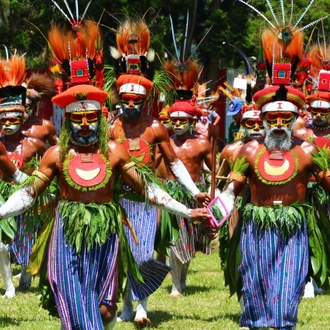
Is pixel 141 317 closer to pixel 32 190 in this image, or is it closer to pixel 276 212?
pixel 276 212

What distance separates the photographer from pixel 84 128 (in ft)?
22.7

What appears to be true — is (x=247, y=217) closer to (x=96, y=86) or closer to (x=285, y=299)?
(x=285, y=299)

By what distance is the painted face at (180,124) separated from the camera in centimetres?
1086

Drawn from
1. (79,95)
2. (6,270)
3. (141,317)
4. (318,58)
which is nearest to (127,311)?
(141,317)

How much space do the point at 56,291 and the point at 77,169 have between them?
2.61ft

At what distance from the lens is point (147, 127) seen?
347 inches

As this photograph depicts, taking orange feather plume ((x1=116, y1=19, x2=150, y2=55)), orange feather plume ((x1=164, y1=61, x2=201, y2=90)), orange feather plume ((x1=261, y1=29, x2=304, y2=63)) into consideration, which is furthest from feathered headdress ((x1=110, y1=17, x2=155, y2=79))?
orange feather plume ((x1=261, y1=29, x2=304, y2=63))

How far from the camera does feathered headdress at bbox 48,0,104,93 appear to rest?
23.2 feet

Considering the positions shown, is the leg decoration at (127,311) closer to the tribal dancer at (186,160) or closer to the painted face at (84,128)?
the tribal dancer at (186,160)

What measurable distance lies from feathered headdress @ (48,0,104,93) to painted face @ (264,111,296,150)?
1276mm

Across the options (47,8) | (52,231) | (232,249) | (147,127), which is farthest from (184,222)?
(47,8)

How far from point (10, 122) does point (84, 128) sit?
3.34m

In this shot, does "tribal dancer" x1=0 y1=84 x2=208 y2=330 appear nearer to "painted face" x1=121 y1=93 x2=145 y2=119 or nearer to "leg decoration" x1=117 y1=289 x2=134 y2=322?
"painted face" x1=121 y1=93 x2=145 y2=119

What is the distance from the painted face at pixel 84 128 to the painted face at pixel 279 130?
127 centimetres
